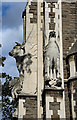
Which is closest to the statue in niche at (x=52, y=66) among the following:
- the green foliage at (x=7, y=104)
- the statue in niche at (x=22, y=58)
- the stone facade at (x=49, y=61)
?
the stone facade at (x=49, y=61)

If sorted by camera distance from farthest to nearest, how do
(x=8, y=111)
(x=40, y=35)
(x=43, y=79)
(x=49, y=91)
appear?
(x=8, y=111)
(x=40, y=35)
(x=43, y=79)
(x=49, y=91)

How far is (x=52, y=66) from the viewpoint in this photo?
9523 mm

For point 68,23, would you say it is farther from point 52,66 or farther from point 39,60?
point 52,66

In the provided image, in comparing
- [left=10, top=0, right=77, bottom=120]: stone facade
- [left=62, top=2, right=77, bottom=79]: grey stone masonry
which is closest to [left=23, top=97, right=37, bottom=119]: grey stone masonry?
[left=10, top=0, right=77, bottom=120]: stone facade

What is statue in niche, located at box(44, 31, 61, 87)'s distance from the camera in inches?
368

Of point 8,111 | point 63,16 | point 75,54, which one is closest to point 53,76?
point 75,54

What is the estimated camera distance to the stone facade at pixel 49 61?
9320 millimetres

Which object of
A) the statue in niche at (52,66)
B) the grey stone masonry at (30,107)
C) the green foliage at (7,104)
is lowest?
the green foliage at (7,104)

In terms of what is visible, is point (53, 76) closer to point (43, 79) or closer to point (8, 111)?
point (43, 79)

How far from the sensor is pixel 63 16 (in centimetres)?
1102

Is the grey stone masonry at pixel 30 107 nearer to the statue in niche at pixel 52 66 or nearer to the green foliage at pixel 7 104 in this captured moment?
the statue in niche at pixel 52 66

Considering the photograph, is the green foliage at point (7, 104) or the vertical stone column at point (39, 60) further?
the green foliage at point (7, 104)

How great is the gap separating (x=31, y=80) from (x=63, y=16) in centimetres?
239

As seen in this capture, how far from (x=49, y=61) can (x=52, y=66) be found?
6.2 inches
